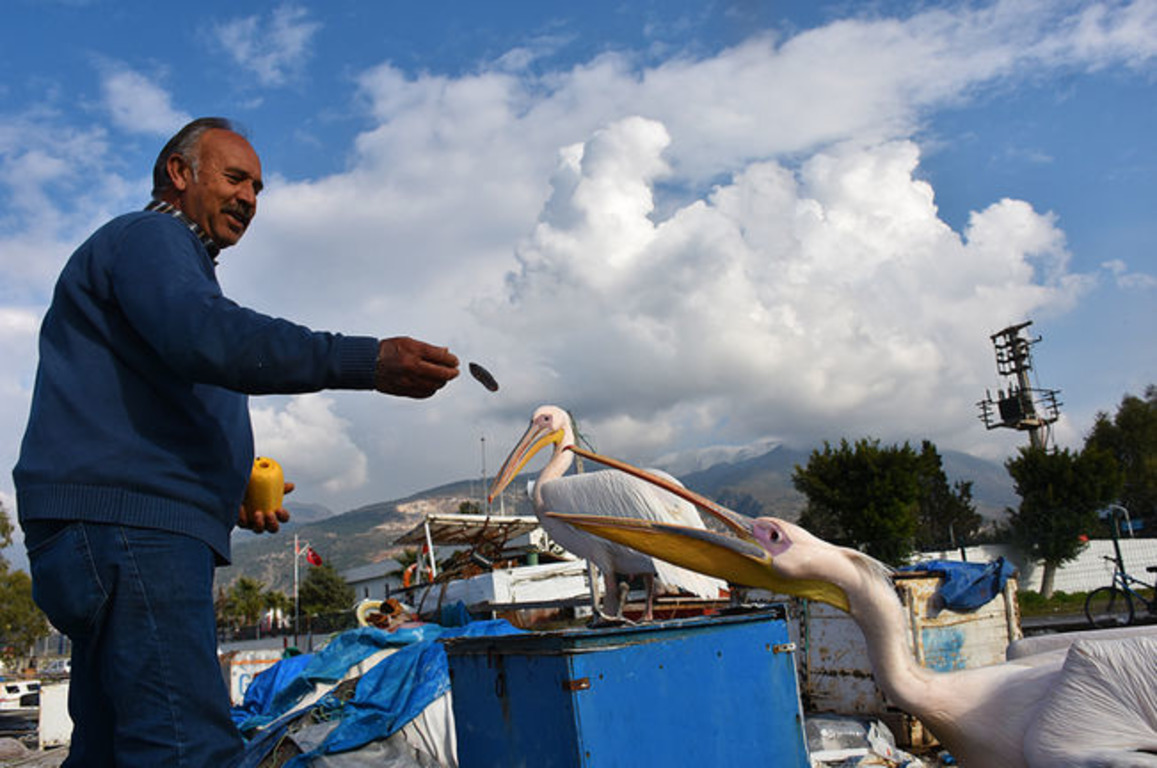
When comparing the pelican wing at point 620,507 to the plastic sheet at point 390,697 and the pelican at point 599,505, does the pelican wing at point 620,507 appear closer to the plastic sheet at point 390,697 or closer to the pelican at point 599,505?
the pelican at point 599,505

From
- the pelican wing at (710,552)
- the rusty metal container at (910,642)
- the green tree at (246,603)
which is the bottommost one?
the green tree at (246,603)

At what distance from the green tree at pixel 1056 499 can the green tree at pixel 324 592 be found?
44.7m

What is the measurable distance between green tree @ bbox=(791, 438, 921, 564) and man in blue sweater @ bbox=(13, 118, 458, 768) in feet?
98.5

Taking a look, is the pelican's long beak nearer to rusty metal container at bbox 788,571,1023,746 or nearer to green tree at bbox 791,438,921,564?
rusty metal container at bbox 788,571,1023,746

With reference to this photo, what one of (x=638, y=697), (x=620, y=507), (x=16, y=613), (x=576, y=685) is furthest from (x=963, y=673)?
(x=16, y=613)

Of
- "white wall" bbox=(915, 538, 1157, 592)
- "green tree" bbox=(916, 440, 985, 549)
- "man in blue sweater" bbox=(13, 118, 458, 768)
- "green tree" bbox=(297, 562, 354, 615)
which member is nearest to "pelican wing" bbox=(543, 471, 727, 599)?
"man in blue sweater" bbox=(13, 118, 458, 768)

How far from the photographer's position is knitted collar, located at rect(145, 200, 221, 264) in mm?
2182

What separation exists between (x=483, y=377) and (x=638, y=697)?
1292mm

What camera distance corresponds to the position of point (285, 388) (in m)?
1.75

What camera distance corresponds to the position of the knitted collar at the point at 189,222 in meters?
2.18

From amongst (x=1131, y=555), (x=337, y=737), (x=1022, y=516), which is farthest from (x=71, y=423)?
(x=1022, y=516)

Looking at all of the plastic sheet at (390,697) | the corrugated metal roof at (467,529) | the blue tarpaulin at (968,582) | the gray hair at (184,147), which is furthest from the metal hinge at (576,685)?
the corrugated metal roof at (467,529)

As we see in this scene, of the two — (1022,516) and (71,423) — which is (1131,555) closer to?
(1022,516)

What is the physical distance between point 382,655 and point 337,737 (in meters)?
1.72
